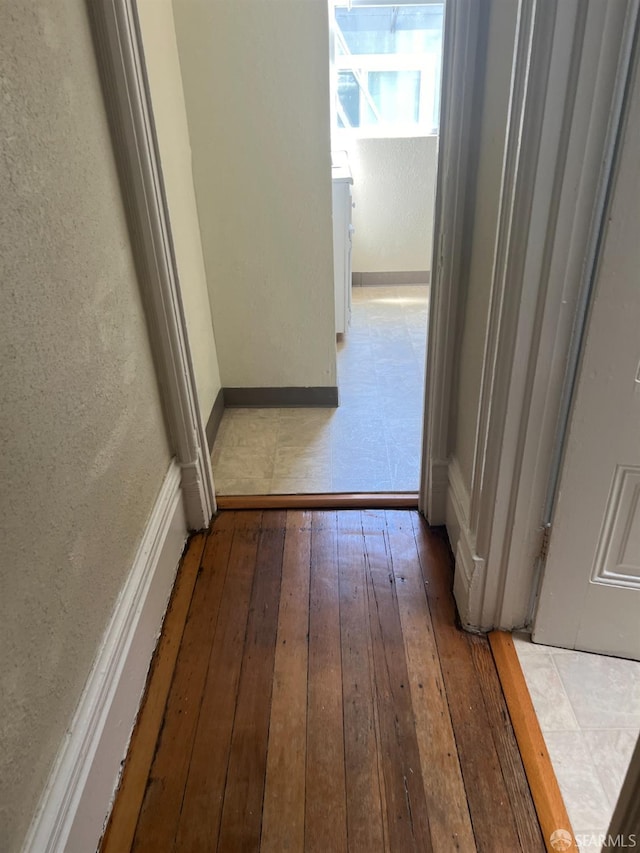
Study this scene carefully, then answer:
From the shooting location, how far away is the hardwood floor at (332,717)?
48.3 inches

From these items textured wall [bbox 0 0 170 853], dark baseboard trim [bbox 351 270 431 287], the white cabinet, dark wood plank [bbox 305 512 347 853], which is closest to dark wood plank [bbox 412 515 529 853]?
dark wood plank [bbox 305 512 347 853]

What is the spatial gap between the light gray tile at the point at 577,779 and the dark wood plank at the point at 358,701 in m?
0.38

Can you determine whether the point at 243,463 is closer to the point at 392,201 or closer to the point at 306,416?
the point at 306,416

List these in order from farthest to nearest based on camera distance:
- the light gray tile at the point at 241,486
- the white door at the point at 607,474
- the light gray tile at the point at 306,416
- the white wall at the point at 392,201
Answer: the white wall at the point at 392,201, the light gray tile at the point at 306,416, the light gray tile at the point at 241,486, the white door at the point at 607,474

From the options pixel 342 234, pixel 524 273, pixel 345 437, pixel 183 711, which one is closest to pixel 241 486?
pixel 345 437

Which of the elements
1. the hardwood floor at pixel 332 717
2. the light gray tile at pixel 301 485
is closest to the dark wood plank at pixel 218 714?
the hardwood floor at pixel 332 717

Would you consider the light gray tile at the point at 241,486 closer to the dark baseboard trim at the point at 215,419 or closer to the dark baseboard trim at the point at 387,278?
the dark baseboard trim at the point at 215,419

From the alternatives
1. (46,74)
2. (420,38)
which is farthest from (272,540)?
(420,38)

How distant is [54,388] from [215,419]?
57.9 inches

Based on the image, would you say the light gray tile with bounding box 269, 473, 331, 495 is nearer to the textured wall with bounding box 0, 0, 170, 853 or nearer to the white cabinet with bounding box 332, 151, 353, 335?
the textured wall with bounding box 0, 0, 170, 853

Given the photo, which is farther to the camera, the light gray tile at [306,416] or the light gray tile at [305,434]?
the light gray tile at [306,416]

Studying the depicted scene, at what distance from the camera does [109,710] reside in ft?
4.17

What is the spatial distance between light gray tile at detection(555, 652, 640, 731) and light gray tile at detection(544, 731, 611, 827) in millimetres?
62

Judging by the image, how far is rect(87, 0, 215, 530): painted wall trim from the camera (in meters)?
1.36
